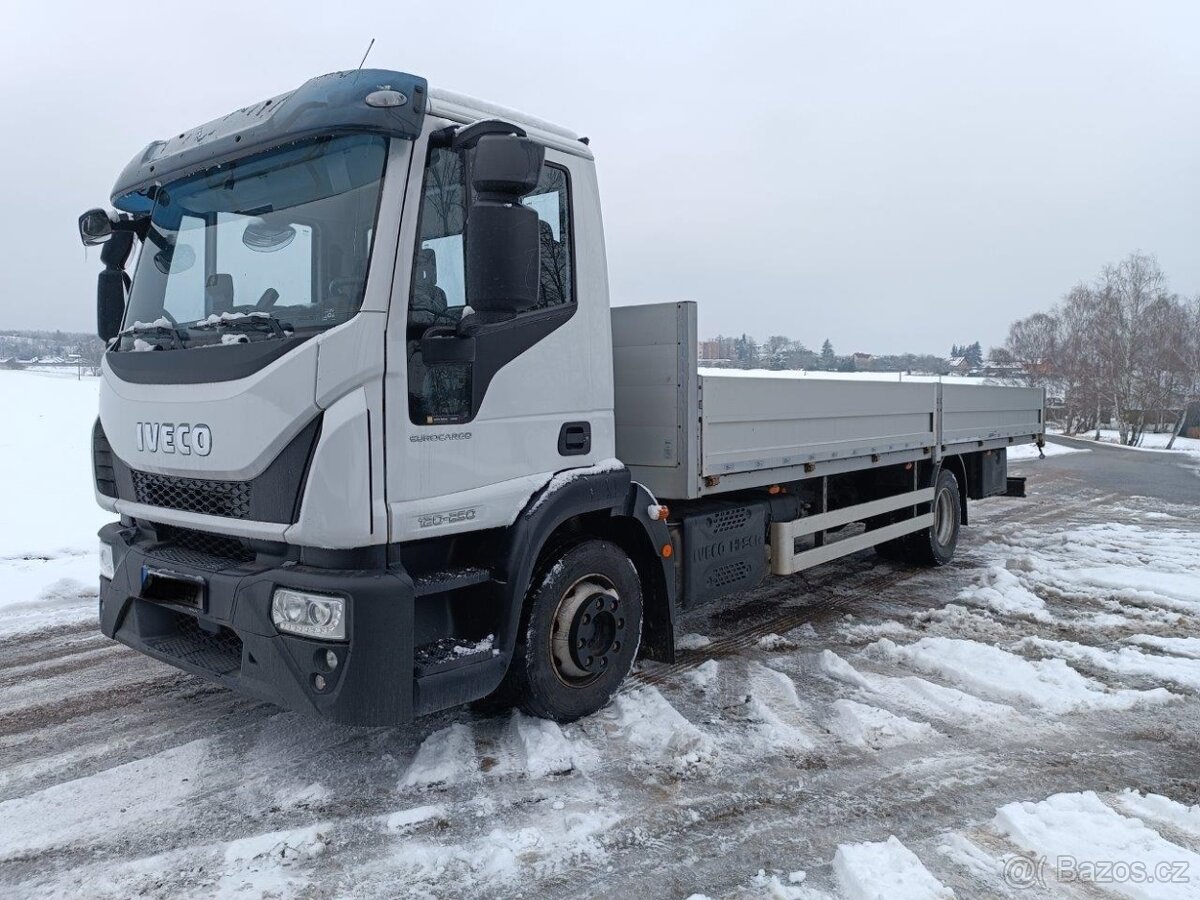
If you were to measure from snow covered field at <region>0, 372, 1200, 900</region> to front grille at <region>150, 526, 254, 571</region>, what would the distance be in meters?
0.98

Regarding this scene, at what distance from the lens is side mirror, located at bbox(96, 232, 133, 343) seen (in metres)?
4.41

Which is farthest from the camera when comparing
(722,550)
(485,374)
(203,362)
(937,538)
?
(937,538)

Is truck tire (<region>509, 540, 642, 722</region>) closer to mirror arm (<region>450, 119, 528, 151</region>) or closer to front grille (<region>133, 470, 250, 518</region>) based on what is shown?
front grille (<region>133, 470, 250, 518</region>)

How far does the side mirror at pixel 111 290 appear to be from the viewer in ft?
14.5

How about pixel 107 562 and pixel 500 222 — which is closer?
pixel 500 222

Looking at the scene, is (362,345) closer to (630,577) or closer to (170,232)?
(170,232)

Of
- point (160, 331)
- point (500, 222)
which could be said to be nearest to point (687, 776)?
point (500, 222)

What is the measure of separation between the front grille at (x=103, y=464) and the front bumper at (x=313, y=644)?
0.90 metres

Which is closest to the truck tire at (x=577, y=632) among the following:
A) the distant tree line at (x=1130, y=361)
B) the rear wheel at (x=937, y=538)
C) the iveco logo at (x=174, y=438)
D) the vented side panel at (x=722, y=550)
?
the vented side panel at (x=722, y=550)

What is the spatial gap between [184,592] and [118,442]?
853mm

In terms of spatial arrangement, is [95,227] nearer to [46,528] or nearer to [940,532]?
[46,528]

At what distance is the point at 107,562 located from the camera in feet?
13.4

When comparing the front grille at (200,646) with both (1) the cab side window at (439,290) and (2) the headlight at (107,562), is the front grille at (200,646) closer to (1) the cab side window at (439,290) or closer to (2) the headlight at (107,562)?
(2) the headlight at (107,562)

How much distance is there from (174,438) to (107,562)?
3.39 ft
